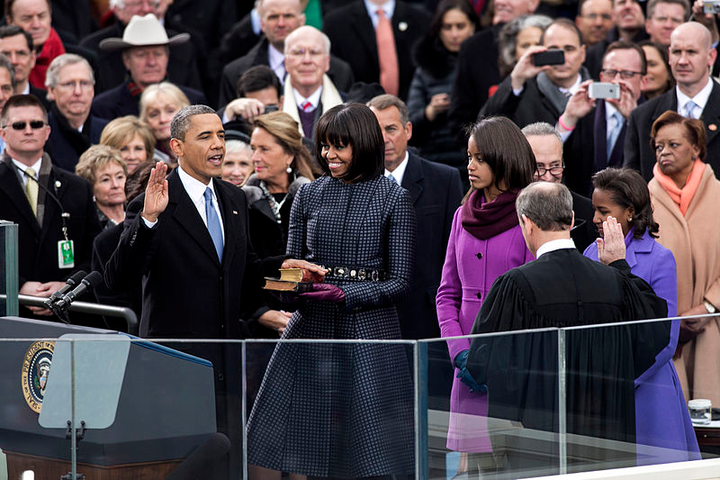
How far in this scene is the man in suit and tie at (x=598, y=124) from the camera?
303 inches

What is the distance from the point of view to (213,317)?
18.5 ft

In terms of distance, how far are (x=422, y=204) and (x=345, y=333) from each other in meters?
1.51

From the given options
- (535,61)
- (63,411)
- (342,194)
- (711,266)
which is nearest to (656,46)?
(535,61)

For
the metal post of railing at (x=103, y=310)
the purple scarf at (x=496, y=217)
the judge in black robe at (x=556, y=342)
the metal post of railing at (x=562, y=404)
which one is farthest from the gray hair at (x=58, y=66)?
the metal post of railing at (x=562, y=404)

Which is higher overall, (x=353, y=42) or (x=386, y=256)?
(x=353, y=42)

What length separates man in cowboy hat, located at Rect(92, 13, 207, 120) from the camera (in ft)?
30.3


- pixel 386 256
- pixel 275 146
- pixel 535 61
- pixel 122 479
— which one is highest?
pixel 535 61

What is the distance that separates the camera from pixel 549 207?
15.6 ft

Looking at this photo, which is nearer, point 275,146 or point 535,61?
point 275,146

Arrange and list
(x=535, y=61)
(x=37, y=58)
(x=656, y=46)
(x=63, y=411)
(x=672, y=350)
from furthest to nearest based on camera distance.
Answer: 1. (x=37, y=58)
2. (x=656, y=46)
3. (x=535, y=61)
4. (x=672, y=350)
5. (x=63, y=411)

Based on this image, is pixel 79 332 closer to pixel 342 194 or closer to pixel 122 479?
pixel 122 479

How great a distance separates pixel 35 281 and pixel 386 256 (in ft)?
8.96

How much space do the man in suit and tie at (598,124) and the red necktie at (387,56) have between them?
8.06ft

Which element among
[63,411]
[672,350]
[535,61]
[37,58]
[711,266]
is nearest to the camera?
[63,411]
